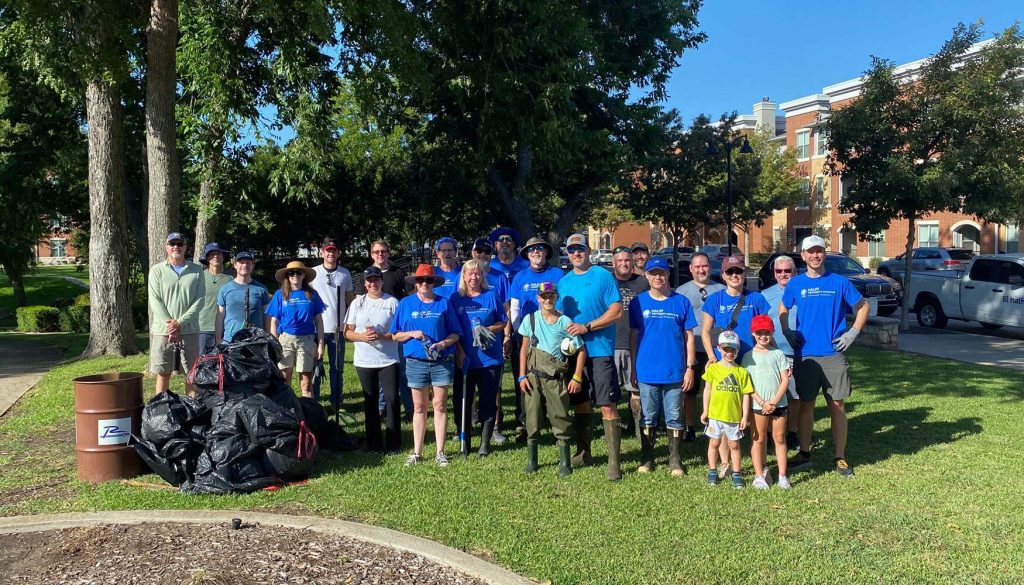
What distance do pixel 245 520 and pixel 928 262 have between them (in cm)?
2826

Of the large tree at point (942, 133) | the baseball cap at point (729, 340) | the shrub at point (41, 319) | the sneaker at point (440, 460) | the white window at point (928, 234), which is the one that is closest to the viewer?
the baseball cap at point (729, 340)

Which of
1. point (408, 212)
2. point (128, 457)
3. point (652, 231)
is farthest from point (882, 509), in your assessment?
point (652, 231)

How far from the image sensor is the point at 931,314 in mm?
16938

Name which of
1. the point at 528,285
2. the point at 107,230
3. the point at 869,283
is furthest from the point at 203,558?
the point at 869,283

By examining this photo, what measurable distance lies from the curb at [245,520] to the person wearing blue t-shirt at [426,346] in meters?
1.51

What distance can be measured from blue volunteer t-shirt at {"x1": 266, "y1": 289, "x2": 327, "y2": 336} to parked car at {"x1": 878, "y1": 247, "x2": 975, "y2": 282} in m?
20.5

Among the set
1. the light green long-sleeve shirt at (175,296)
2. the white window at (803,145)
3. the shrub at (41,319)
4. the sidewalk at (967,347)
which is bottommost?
the sidewalk at (967,347)

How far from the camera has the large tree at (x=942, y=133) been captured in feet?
49.3

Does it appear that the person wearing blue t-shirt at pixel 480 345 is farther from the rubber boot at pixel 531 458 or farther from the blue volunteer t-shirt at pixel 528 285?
the rubber boot at pixel 531 458

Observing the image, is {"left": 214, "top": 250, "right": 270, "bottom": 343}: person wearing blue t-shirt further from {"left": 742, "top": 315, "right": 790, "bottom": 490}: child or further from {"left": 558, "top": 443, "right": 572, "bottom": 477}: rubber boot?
{"left": 742, "top": 315, "right": 790, "bottom": 490}: child

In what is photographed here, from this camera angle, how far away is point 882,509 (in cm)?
523

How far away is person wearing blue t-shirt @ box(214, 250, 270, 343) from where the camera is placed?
7508mm

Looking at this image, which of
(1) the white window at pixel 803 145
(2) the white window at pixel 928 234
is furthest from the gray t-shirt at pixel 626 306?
(1) the white window at pixel 803 145

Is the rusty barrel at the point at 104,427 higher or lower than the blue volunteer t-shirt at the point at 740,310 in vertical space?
lower
